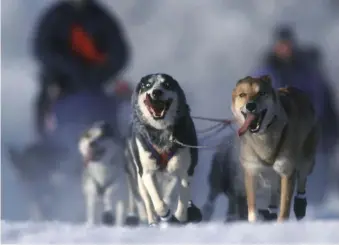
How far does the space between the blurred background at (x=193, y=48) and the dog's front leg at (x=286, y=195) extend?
33 cm

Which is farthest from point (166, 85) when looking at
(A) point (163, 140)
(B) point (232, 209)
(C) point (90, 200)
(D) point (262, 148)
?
(C) point (90, 200)

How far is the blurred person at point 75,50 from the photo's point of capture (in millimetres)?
3881

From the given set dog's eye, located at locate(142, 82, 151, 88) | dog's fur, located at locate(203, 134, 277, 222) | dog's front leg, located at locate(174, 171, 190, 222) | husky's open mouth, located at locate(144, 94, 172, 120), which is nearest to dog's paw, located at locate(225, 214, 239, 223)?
dog's fur, located at locate(203, 134, 277, 222)

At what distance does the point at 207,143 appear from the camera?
3.45 meters

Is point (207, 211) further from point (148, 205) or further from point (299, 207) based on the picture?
point (299, 207)

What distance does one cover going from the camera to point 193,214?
11.1ft

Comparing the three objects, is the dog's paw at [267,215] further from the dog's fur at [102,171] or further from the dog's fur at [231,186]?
the dog's fur at [102,171]

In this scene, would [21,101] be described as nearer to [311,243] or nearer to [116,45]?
[116,45]

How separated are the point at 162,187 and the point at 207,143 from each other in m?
0.27

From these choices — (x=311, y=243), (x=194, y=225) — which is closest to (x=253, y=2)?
(x=194, y=225)

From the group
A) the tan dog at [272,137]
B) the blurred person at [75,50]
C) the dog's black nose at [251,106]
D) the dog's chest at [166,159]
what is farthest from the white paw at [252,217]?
the blurred person at [75,50]

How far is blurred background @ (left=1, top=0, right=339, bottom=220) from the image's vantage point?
147 inches

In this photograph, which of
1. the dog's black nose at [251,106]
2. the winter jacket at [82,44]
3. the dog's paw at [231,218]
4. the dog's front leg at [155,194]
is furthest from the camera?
the winter jacket at [82,44]

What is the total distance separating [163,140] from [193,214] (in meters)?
0.35
